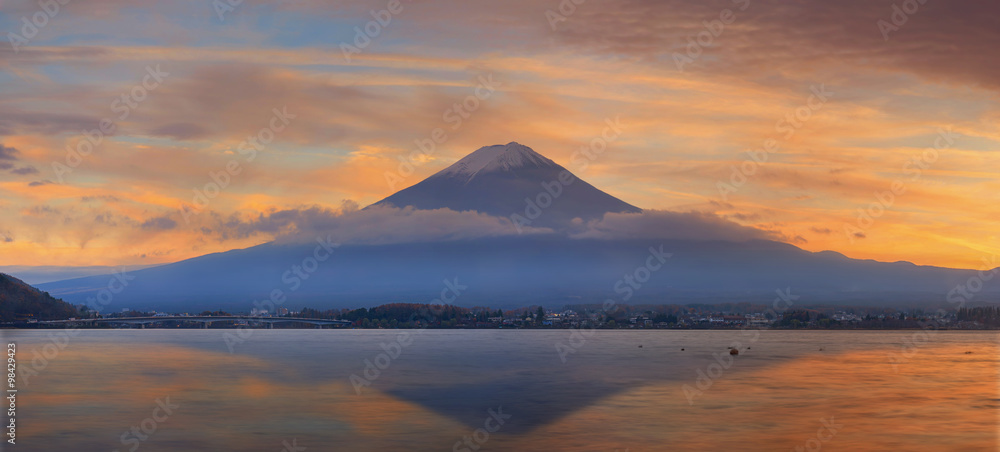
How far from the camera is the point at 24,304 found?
609ft

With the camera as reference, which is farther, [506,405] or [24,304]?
[24,304]

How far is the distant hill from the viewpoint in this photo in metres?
182

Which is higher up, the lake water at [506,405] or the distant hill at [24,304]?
the distant hill at [24,304]

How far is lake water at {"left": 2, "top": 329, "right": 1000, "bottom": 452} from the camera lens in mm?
35219

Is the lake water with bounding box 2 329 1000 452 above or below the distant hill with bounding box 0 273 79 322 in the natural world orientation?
below

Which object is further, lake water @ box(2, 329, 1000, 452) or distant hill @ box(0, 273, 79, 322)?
distant hill @ box(0, 273, 79, 322)

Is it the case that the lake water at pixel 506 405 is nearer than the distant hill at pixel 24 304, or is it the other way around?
the lake water at pixel 506 405

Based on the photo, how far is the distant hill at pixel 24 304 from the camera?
598 feet

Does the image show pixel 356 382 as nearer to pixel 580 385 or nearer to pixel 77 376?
pixel 580 385

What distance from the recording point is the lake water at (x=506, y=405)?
35.2 metres

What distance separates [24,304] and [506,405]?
16860cm

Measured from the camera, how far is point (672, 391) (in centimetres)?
5350

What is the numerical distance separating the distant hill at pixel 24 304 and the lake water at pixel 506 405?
118m

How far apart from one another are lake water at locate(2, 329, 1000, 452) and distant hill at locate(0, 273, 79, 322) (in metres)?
118
